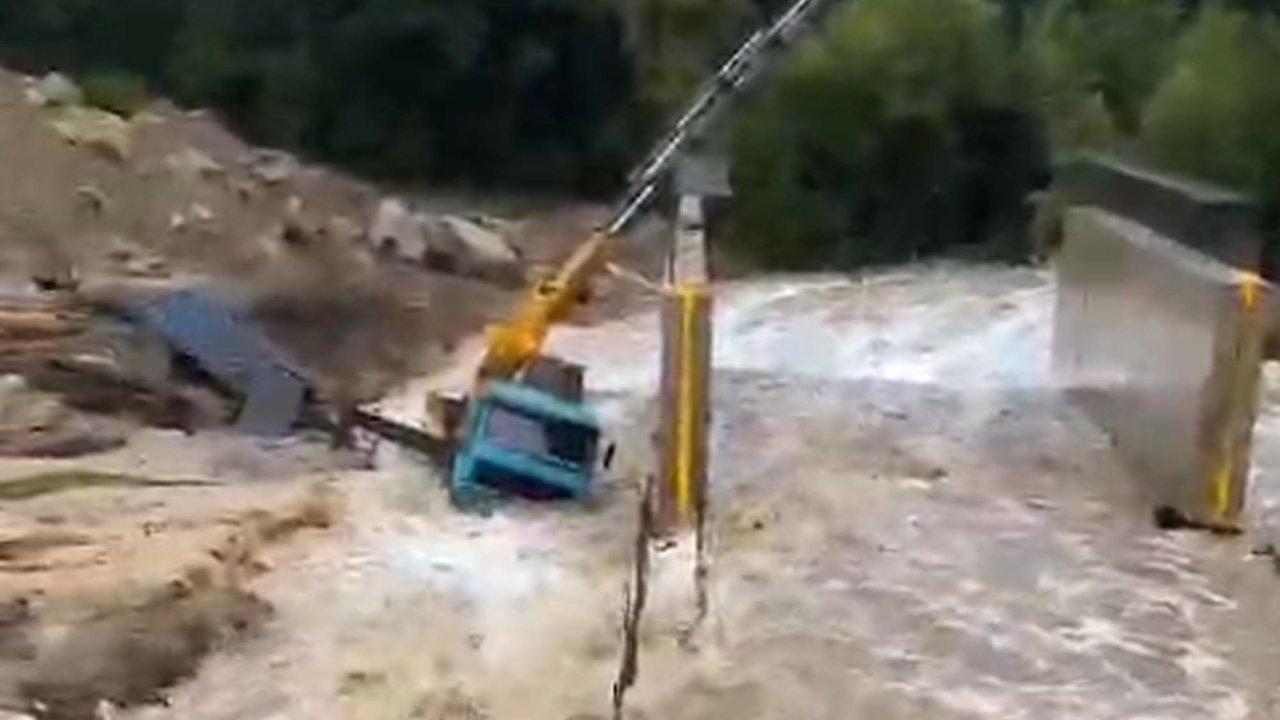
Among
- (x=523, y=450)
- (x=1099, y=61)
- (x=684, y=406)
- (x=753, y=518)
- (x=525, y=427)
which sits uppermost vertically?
(x=1099, y=61)

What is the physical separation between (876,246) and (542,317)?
37.0ft

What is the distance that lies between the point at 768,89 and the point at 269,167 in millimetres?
4953

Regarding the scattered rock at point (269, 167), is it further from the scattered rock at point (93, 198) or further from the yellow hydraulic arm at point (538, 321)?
the yellow hydraulic arm at point (538, 321)

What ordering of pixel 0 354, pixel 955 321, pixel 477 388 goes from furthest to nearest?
pixel 955 321, pixel 0 354, pixel 477 388

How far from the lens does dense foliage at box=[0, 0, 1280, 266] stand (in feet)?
72.3

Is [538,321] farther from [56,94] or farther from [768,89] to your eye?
[768,89]

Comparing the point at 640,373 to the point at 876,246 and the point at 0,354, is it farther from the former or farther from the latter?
the point at 876,246

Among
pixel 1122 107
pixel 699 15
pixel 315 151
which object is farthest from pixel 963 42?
pixel 315 151

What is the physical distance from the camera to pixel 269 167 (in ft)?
71.5

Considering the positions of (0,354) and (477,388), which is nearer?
(477,388)

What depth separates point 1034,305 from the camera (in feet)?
58.3

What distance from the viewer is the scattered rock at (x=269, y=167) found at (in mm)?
20688

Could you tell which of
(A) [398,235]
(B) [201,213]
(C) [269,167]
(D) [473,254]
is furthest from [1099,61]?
(B) [201,213]

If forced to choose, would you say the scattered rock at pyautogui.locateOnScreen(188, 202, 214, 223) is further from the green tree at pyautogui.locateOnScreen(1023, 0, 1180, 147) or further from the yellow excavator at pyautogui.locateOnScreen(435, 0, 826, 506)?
the green tree at pyautogui.locateOnScreen(1023, 0, 1180, 147)
